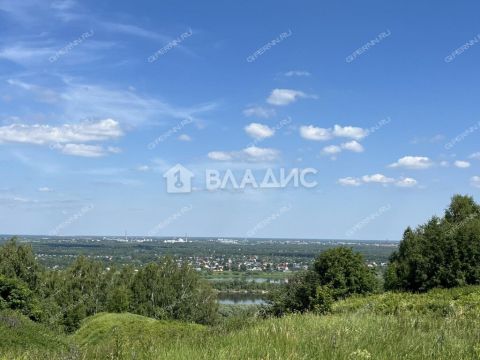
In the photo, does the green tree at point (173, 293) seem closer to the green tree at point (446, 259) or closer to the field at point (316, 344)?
the green tree at point (446, 259)

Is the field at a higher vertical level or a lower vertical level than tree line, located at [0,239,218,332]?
higher

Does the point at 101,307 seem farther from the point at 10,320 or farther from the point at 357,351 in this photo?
the point at 357,351

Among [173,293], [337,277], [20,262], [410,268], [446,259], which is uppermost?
[446,259]

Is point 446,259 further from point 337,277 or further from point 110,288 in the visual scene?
point 110,288

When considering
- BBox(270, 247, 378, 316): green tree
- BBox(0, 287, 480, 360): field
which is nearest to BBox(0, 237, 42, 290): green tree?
BBox(270, 247, 378, 316): green tree

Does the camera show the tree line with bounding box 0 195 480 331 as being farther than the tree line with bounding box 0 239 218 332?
No

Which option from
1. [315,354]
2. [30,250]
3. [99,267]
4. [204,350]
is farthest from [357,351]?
[99,267]

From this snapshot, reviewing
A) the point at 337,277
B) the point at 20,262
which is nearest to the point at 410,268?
the point at 337,277

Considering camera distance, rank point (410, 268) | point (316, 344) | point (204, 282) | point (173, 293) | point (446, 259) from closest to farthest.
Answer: point (316, 344) → point (446, 259) → point (410, 268) → point (173, 293) → point (204, 282)

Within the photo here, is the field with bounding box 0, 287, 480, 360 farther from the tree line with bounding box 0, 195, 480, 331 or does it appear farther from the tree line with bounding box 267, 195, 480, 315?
the tree line with bounding box 0, 195, 480, 331

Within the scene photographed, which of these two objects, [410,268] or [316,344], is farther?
[410,268]

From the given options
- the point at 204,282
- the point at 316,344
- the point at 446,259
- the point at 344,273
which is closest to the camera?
the point at 316,344

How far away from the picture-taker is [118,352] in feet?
17.2

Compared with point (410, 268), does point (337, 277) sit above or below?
below
